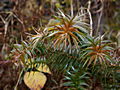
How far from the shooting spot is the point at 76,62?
2.39ft

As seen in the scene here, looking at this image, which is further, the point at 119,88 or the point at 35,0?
the point at 35,0

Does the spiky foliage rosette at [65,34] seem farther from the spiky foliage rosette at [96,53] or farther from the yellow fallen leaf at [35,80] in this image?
the yellow fallen leaf at [35,80]

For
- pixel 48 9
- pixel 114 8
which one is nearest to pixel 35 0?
pixel 48 9

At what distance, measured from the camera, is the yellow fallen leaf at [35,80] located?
895mm

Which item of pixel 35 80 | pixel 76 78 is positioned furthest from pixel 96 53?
pixel 35 80

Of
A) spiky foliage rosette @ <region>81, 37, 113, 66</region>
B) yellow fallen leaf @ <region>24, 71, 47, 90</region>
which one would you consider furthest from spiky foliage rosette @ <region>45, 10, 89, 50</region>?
yellow fallen leaf @ <region>24, 71, 47, 90</region>

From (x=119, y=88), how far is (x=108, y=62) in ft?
0.39

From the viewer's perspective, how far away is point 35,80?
0.91 metres

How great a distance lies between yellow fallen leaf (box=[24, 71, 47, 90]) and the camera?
89 centimetres

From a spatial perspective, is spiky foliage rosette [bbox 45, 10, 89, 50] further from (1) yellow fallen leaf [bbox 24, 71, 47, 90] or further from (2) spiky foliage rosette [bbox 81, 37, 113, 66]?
(1) yellow fallen leaf [bbox 24, 71, 47, 90]

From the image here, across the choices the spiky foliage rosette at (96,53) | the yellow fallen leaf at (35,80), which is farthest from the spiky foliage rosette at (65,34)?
the yellow fallen leaf at (35,80)

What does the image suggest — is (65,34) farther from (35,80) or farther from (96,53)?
(35,80)

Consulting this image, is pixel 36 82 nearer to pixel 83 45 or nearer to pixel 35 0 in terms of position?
pixel 83 45

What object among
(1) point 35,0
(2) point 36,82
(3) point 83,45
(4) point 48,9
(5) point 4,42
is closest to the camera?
(3) point 83,45
